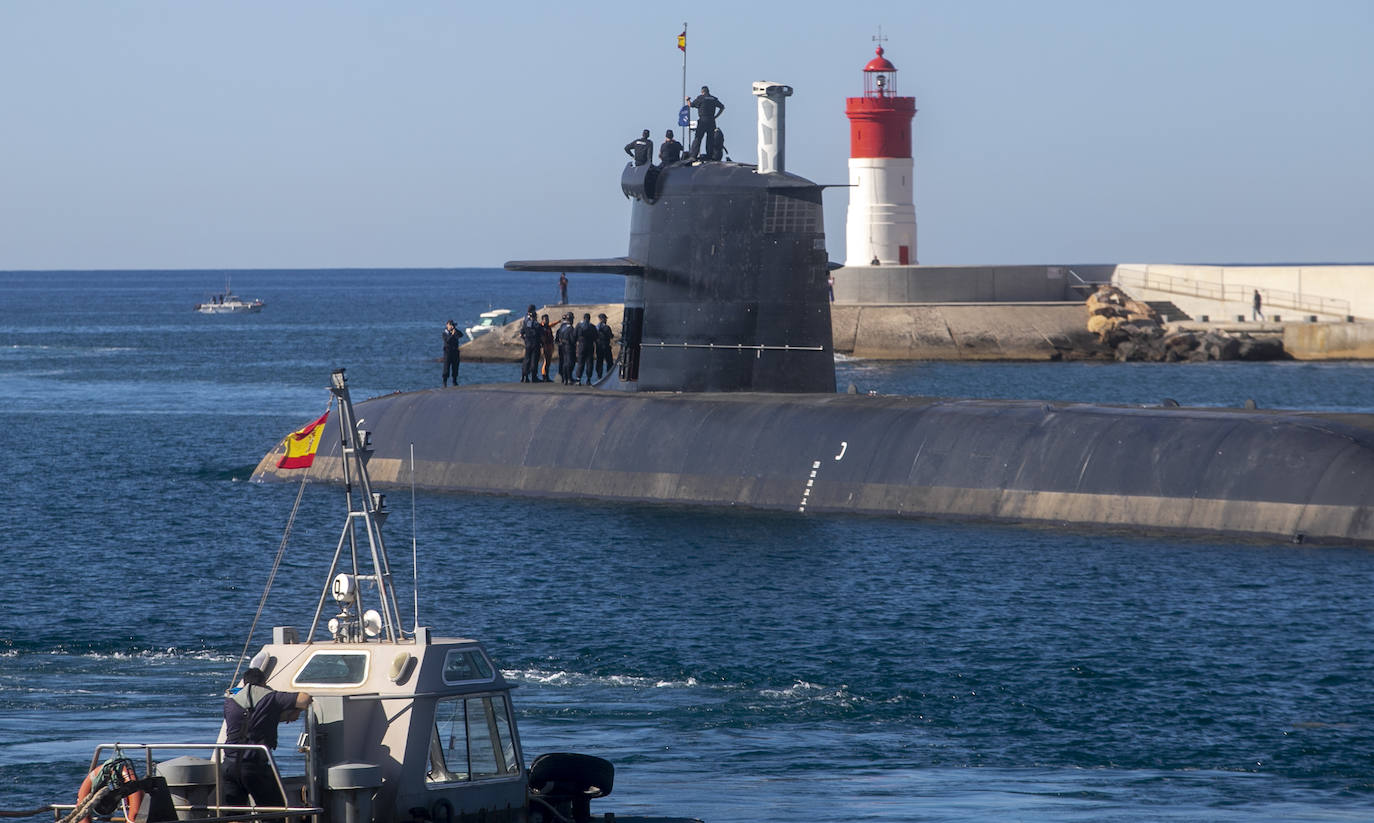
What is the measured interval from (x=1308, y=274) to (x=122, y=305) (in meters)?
144

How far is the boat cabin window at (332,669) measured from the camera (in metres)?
11.6

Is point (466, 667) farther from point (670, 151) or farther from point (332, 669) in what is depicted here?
point (670, 151)

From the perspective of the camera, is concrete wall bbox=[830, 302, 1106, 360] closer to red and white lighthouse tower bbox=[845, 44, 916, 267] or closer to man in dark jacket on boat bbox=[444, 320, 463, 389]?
red and white lighthouse tower bbox=[845, 44, 916, 267]

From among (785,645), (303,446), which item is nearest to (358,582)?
(303,446)

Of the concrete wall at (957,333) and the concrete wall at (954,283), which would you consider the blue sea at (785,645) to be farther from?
the concrete wall at (954,283)

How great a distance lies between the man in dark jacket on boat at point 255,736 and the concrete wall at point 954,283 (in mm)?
61668

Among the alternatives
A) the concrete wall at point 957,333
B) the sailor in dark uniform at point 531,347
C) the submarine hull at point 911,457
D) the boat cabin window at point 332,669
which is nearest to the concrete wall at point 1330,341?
the concrete wall at point 957,333

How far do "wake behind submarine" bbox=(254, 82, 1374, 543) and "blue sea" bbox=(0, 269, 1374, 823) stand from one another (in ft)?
1.65

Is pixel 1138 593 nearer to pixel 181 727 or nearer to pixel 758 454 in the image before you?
pixel 758 454

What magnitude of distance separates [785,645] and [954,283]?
5457 centimetres

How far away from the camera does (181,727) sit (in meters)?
16.9

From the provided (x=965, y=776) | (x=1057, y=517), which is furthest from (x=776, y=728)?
(x=1057, y=517)

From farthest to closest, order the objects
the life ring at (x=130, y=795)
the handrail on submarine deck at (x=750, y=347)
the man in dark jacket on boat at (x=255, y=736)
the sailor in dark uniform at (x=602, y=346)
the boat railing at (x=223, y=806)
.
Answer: the sailor in dark uniform at (x=602, y=346) < the handrail on submarine deck at (x=750, y=347) < the man in dark jacket on boat at (x=255, y=736) < the life ring at (x=130, y=795) < the boat railing at (x=223, y=806)

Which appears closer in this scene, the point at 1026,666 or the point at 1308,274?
the point at 1026,666
